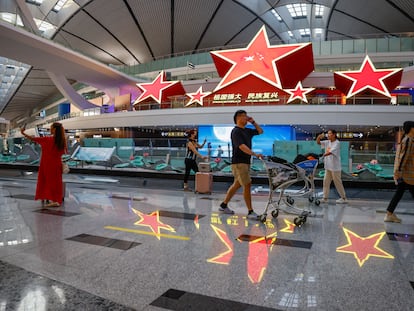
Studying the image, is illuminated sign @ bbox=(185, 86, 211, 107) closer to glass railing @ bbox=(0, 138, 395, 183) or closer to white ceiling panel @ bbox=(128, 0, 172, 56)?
glass railing @ bbox=(0, 138, 395, 183)

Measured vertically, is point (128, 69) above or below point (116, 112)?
above

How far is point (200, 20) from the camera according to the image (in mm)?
45062

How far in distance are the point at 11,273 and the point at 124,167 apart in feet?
35.3

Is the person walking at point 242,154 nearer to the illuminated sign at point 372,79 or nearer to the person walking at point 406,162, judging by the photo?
the person walking at point 406,162

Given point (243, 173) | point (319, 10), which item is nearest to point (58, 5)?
point (319, 10)

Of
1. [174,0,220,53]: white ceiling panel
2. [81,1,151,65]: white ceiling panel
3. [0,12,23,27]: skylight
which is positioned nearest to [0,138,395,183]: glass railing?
[0,12,23,27]: skylight

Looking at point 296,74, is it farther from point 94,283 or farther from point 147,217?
point 94,283

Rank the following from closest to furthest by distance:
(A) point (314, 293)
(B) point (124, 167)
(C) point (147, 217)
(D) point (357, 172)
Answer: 1. (A) point (314, 293)
2. (C) point (147, 217)
3. (D) point (357, 172)
4. (B) point (124, 167)

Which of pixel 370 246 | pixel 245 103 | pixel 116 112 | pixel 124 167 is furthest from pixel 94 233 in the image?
pixel 116 112

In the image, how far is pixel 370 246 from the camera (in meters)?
3.80

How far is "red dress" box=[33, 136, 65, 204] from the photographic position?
598 cm

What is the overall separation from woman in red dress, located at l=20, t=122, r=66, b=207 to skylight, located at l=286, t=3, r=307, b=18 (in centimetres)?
4318

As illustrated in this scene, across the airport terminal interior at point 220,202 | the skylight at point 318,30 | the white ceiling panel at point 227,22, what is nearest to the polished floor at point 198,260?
the airport terminal interior at point 220,202

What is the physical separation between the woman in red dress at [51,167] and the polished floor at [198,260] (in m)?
0.30
